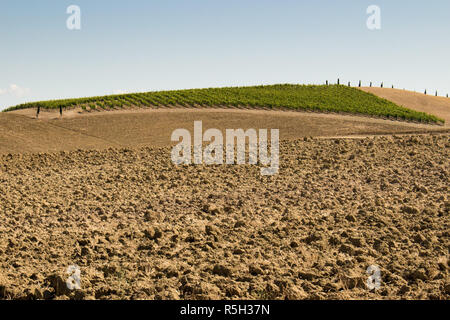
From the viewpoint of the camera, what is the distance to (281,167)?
15047mm

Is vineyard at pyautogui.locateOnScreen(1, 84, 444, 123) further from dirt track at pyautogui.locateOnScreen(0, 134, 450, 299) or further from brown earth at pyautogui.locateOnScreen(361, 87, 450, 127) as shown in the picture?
dirt track at pyautogui.locateOnScreen(0, 134, 450, 299)

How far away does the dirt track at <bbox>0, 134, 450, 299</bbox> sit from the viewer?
647cm

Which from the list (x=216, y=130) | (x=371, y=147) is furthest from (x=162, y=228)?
(x=216, y=130)

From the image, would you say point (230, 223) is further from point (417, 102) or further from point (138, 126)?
point (417, 102)

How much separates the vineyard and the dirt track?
18.7 meters

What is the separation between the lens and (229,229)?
9.05 metres

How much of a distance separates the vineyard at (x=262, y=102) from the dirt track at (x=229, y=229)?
61.3ft

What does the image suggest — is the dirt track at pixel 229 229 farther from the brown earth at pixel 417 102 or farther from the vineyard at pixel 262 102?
the brown earth at pixel 417 102

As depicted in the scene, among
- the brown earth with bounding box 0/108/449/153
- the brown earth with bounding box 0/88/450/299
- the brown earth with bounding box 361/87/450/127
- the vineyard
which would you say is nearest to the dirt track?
the brown earth with bounding box 0/88/450/299

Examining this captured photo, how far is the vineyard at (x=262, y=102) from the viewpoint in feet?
111
